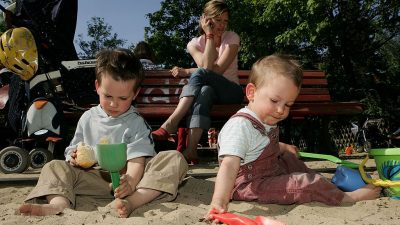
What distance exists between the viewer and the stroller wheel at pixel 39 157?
11.7 feet

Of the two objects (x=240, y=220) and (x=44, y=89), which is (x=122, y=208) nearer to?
(x=240, y=220)

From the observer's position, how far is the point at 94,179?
2.15 meters

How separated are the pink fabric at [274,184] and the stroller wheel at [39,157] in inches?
79.6

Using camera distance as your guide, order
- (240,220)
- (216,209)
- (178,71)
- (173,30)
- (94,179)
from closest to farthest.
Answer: (240,220) → (216,209) → (94,179) → (178,71) → (173,30)

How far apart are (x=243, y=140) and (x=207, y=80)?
60.8 inches

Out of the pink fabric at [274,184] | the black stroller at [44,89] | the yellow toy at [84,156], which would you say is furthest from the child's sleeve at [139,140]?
the black stroller at [44,89]

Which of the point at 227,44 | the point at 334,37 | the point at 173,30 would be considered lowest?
the point at 227,44

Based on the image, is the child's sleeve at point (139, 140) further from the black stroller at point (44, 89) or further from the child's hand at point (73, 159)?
the black stroller at point (44, 89)

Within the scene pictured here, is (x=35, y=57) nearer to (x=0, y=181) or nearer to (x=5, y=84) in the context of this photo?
(x=5, y=84)

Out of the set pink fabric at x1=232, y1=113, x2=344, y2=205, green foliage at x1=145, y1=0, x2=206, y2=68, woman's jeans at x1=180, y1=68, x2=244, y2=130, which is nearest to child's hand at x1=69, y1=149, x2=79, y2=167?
pink fabric at x1=232, y1=113, x2=344, y2=205

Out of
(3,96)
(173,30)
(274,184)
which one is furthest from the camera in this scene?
(173,30)

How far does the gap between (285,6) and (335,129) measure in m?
4.06

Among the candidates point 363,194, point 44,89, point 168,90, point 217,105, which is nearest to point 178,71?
point 168,90

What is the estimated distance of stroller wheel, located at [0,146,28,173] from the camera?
343 cm
